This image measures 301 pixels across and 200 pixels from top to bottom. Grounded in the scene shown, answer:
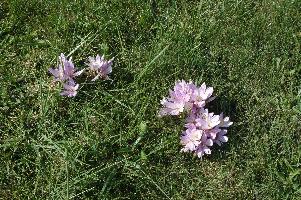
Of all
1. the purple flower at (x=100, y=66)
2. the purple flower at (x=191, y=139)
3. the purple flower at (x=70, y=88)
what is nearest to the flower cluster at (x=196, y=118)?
the purple flower at (x=191, y=139)

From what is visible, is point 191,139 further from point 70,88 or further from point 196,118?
point 70,88

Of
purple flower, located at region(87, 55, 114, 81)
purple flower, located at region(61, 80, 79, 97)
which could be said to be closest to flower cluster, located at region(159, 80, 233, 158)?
purple flower, located at region(87, 55, 114, 81)

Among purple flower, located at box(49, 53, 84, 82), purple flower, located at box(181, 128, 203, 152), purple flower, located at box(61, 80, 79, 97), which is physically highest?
purple flower, located at box(49, 53, 84, 82)

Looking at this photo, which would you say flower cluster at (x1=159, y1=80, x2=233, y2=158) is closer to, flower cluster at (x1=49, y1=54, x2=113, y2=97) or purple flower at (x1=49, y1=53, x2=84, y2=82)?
flower cluster at (x1=49, y1=54, x2=113, y2=97)

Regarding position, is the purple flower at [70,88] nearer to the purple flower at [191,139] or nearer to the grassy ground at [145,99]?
the grassy ground at [145,99]

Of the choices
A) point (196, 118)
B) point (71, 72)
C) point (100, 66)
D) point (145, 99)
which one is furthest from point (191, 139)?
point (71, 72)
